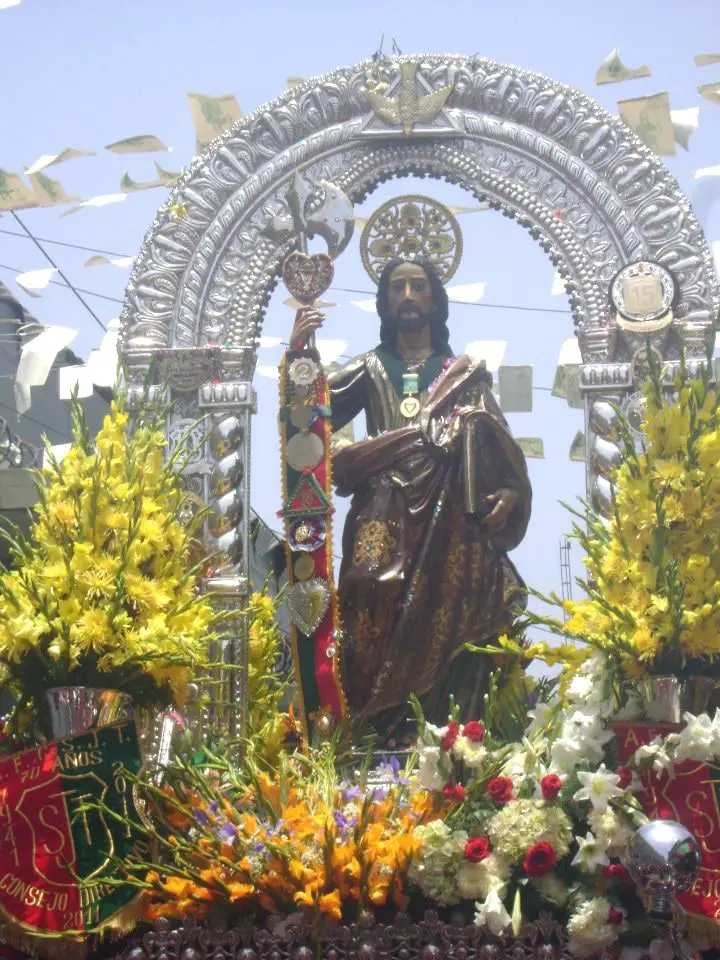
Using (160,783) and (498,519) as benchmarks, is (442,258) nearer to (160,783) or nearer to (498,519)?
(498,519)

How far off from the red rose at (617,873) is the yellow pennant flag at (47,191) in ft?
20.5

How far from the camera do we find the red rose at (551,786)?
18.8ft

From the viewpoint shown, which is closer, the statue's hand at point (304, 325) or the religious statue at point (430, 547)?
the religious statue at point (430, 547)

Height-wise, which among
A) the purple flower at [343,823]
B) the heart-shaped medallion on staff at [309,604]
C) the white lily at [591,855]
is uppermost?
the heart-shaped medallion on staff at [309,604]

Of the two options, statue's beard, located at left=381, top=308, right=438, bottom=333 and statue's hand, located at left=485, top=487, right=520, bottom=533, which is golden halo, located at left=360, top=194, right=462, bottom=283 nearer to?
statue's beard, located at left=381, top=308, right=438, bottom=333

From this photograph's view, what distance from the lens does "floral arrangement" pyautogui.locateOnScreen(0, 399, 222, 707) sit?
6.07m

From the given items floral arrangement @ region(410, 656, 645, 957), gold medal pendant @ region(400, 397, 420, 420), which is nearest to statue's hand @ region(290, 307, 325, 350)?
gold medal pendant @ region(400, 397, 420, 420)

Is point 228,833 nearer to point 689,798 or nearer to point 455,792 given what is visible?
point 455,792

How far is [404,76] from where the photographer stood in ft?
29.1

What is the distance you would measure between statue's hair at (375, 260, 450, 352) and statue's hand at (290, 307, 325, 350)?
755 millimetres

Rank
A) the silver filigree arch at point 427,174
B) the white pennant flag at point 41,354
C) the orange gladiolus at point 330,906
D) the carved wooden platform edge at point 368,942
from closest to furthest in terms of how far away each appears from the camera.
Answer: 1. the carved wooden platform edge at point 368,942
2. the orange gladiolus at point 330,906
3. the silver filigree arch at point 427,174
4. the white pennant flag at point 41,354

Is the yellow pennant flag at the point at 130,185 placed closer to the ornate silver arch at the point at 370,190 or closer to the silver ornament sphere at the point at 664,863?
the ornate silver arch at the point at 370,190

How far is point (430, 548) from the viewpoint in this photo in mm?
7922

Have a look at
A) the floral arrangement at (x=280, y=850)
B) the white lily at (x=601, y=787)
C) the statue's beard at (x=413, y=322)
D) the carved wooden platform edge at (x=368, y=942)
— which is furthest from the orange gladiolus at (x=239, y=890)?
the statue's beard at (x=413, y=322)
